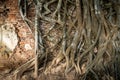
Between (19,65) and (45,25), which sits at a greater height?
(45,25)

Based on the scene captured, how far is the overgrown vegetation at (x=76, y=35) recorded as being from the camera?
249 inches

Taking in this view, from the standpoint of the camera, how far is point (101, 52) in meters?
6.40

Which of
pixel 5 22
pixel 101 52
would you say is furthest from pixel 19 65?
pixel 101 52

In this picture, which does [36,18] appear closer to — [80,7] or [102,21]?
[80,7]

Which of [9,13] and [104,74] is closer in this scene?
[104,74]

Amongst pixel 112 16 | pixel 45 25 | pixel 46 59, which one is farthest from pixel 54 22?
pixel 112 16

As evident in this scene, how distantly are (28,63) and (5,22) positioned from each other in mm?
990

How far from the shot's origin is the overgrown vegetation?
20.8ft

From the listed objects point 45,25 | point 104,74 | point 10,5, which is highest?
point 10,5

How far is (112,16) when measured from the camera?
6.58 m

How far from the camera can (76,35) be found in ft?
21.5

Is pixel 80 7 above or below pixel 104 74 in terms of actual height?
above

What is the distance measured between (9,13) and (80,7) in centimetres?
144

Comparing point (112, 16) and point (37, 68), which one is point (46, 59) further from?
point (112, 16)
